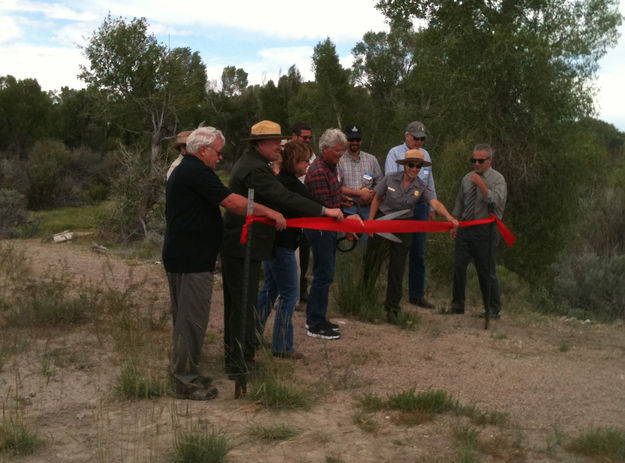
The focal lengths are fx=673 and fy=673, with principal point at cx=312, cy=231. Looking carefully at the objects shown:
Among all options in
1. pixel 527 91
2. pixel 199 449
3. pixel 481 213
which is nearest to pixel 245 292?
pixel 199 449

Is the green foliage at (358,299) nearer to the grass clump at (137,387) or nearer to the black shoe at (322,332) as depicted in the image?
the black shoe at (322,332)

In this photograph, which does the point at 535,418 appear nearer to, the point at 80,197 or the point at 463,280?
the point at 463,280

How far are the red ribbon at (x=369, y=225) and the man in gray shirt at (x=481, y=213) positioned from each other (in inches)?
4.2

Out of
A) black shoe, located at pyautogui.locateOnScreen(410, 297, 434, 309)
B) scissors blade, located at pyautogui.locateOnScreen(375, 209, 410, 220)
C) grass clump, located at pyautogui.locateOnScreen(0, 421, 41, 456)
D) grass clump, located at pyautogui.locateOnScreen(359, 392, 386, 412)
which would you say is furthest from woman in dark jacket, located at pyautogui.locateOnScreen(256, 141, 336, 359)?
black shoe, located at pyautogui.locateOnScreen(410, 297, 434, 309)

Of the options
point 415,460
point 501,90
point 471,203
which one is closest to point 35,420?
point 415,460

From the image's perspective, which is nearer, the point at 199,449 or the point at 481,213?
the point at 199,449

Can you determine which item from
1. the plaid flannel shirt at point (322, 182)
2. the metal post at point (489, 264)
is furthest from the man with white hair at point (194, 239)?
the metal post at point (489, 264)

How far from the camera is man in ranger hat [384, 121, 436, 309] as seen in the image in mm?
7453

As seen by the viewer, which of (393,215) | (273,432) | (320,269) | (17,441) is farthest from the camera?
(393,215)

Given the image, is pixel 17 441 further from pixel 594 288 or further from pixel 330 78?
pixel 330 78

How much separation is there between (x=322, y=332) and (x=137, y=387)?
2.22 m

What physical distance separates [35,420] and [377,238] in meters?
3.99

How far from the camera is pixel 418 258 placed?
25.5 ft

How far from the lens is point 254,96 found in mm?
51656
